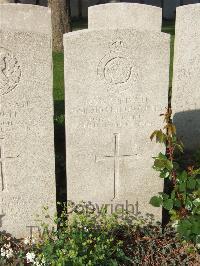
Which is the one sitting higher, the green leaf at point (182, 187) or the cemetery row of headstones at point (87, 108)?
the cemetery row of headstones at point (87, 108)

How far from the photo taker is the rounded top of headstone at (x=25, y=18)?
3.60 metres

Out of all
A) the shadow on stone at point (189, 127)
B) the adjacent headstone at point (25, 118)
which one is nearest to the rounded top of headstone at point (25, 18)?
the adjacent headstone at point (25, 118)

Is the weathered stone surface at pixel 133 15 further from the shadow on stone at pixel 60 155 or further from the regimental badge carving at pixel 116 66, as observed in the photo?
the shadow on stone at pixel 60 155

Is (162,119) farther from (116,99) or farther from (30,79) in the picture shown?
(30,79)

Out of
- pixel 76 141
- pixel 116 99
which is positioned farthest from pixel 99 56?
pixel 76 141

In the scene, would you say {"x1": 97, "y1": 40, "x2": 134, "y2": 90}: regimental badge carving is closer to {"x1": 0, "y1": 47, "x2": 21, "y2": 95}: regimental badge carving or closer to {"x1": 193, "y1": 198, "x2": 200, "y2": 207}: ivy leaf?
{"x1": 0, "y1": 47, "x2": 21, "y2": 95}: regimental badge carving

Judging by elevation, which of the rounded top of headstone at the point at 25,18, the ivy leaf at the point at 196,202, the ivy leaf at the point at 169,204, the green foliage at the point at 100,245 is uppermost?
the rounded top of headstone at the point at 25,18

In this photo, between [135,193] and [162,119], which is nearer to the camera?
[162,119]

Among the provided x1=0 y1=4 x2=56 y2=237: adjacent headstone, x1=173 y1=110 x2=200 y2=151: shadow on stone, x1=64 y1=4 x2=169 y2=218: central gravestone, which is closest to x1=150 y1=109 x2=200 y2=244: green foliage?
x1=64 y1=4 x2=169 y2=218: central gravestone

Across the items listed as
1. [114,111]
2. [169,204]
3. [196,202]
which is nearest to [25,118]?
[114,111]

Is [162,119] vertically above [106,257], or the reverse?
[162,119]

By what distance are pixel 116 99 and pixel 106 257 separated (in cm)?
128

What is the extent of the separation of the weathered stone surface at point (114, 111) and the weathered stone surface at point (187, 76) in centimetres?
105

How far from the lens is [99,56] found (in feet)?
12.5
